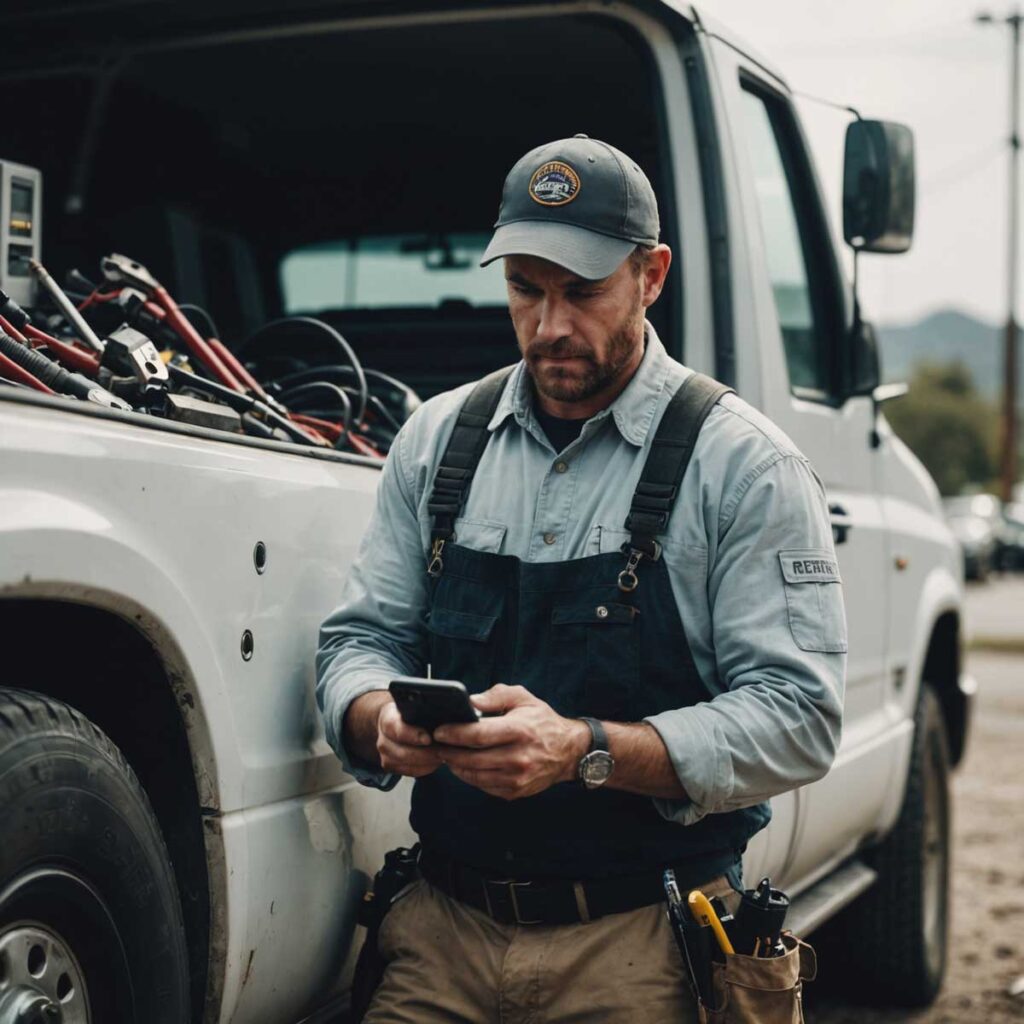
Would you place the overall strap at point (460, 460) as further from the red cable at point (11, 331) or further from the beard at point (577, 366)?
the red cable at point (11, 331)

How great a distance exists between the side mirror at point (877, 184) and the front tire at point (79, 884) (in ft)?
7.24

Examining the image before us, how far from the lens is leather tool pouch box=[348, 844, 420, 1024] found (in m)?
2.39

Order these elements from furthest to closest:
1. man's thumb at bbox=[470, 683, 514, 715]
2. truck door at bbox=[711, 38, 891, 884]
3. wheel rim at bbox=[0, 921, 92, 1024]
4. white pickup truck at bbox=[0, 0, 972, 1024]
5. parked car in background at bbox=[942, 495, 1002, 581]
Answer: parked car in background at bbox=[942, 495, 1002, 581] → truck door at bbox=[711, 38, 891, 884] → man's thumb at bbox=[470, 683, 514, 715] → white pickup truck at bbox=[0, 0, 972, 1024] → wheel rim at bbox=[0, 921, 92, 1024]

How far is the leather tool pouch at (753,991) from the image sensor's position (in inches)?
90.3

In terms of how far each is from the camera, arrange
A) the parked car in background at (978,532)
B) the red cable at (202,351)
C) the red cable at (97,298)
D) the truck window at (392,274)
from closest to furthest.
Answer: the red cable at (202,351) < the red cable at (97,298) < the truck window at (392,274) < the parked car in background at (978,532)

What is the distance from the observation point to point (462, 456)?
251 centimetres

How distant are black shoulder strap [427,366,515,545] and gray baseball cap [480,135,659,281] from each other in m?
0.29

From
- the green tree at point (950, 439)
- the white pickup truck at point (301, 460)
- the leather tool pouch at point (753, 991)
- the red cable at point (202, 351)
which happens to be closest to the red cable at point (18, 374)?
the white pickup truck at point (301, 460)

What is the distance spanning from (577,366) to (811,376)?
1483mm

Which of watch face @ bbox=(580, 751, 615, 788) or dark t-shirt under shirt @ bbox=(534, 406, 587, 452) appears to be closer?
watch face @ bbox=(580, 751, 615, 788)

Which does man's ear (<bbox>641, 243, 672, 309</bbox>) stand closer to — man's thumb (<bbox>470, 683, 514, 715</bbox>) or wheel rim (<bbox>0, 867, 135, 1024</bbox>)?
man's thumb (<bbox>470, 683, 514, 715</bbox>)

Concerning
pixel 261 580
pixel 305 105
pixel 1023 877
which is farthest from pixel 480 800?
pixel 1023 877

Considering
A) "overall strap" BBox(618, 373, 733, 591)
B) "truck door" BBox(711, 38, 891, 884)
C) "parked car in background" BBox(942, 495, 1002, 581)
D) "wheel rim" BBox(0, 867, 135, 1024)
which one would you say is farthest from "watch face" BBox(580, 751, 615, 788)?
"parked car in background" BBox(942, 495, 1002, 581)

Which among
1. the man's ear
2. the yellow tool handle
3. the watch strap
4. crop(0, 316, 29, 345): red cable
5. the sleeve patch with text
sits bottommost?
the yellow tool handle
